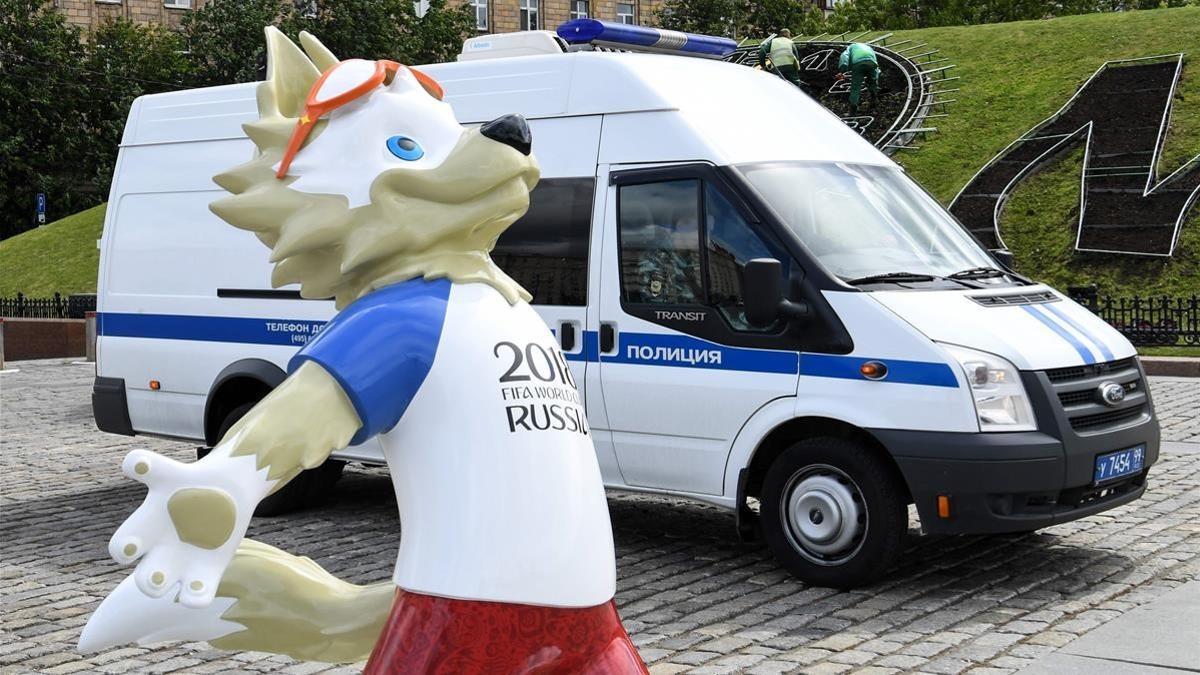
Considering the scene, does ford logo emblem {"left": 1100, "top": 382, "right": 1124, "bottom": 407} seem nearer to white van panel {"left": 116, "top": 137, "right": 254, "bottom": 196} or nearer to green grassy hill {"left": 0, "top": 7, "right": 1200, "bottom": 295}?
white van panel {"left": 116, "top": 137, "right": 254, "bottom": 196}

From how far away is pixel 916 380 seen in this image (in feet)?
22.1

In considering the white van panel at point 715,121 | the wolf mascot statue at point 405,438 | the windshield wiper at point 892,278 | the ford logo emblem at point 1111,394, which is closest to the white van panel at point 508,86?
the white van panel at point 715,121

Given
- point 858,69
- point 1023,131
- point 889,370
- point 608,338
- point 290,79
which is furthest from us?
point 858,69

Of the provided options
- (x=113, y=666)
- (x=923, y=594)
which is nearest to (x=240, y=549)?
(x=113, y=666)

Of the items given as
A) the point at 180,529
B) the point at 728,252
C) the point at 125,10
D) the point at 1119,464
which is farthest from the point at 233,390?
the point at 125,10

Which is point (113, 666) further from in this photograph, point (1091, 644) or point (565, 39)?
point (565, 39)

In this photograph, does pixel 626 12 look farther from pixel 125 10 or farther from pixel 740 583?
pixel 740 583

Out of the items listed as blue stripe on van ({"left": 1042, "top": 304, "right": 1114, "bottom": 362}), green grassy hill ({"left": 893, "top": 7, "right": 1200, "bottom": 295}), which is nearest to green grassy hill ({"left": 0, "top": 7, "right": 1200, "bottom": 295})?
green grassy hill ({"left": 893, "top": 7, "right": 1200, "bottom": 295})

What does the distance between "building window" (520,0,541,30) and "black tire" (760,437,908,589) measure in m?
65.8

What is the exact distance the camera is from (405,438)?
3125mm

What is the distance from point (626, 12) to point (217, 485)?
7379 cm

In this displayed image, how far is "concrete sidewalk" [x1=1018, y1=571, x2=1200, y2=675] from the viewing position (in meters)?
5.66

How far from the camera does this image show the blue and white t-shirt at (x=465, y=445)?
3.04 metres

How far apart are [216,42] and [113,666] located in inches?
1835
